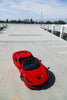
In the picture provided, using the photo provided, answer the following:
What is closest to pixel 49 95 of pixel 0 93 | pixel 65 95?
pixel 65 95

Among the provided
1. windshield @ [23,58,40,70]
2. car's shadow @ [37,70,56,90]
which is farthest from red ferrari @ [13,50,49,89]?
car's shadow @ [37,70,56,90]

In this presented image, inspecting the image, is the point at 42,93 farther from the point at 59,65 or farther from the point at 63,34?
the point at 63,34

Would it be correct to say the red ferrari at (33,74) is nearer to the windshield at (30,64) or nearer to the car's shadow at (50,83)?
the windshield at (30,64)

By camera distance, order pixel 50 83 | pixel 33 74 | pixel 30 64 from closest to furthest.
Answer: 1. pixel 33 74
2. pixel 50 83
3. pixel 30 64

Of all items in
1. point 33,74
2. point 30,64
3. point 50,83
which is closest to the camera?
point 33,74

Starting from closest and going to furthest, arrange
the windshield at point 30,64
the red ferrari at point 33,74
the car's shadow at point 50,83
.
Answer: the red ferrari at point 33,74
the car's shadow at point 50,83
the windshield at point 30,64

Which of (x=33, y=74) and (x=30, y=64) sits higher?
(x=30, y=64)

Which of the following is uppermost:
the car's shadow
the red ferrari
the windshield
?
the windshield

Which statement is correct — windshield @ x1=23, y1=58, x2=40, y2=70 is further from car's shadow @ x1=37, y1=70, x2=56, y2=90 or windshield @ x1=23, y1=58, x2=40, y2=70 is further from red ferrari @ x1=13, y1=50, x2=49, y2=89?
car's shadow @ x1=37, y1=70, x2=56, y2=90

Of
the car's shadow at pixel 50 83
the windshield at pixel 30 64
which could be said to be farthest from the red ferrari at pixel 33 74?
the car's shadow at pixel 50 83

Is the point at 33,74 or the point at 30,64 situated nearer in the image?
the point at 33,74

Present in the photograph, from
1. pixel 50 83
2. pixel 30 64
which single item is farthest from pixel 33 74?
pixel 50 83

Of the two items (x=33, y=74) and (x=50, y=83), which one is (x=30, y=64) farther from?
(x=50, y=83)

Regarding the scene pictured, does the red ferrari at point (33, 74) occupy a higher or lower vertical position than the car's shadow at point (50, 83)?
higher
